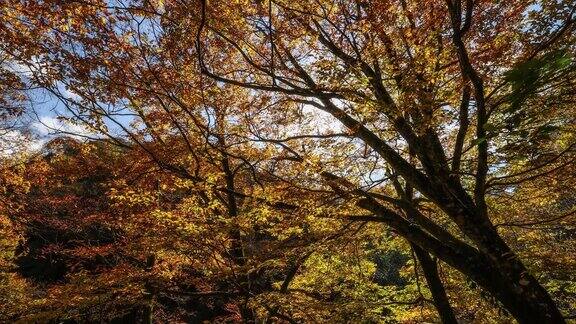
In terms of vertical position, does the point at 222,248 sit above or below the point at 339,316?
above

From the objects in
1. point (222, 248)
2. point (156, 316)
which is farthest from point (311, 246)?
point (156, 316)

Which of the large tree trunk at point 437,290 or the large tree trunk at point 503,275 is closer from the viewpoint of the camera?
the large tree trunk at point 503,275

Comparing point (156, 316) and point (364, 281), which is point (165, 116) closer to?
point (364, 281)

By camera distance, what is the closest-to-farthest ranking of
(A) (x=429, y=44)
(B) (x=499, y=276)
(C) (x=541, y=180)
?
(A) (x=429, y=44)
(B) (x=499, y=276)
(C) (x=541, y=180)

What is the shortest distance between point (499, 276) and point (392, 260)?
28.2 metres

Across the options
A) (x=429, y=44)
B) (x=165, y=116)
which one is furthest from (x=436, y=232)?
(x=165, y=116)

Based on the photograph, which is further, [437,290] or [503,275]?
[437,290]

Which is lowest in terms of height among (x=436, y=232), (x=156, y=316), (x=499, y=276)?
(x=156, y=316)

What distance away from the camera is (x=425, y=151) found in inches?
278

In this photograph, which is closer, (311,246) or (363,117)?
(363,117)

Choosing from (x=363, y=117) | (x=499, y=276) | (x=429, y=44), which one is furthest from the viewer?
(x=363, y=117)

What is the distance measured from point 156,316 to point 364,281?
12224mm

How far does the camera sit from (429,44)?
573 centimetres

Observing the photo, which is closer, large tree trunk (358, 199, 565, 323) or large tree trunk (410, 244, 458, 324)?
large tree trunk (358, 199, 565, 323)
